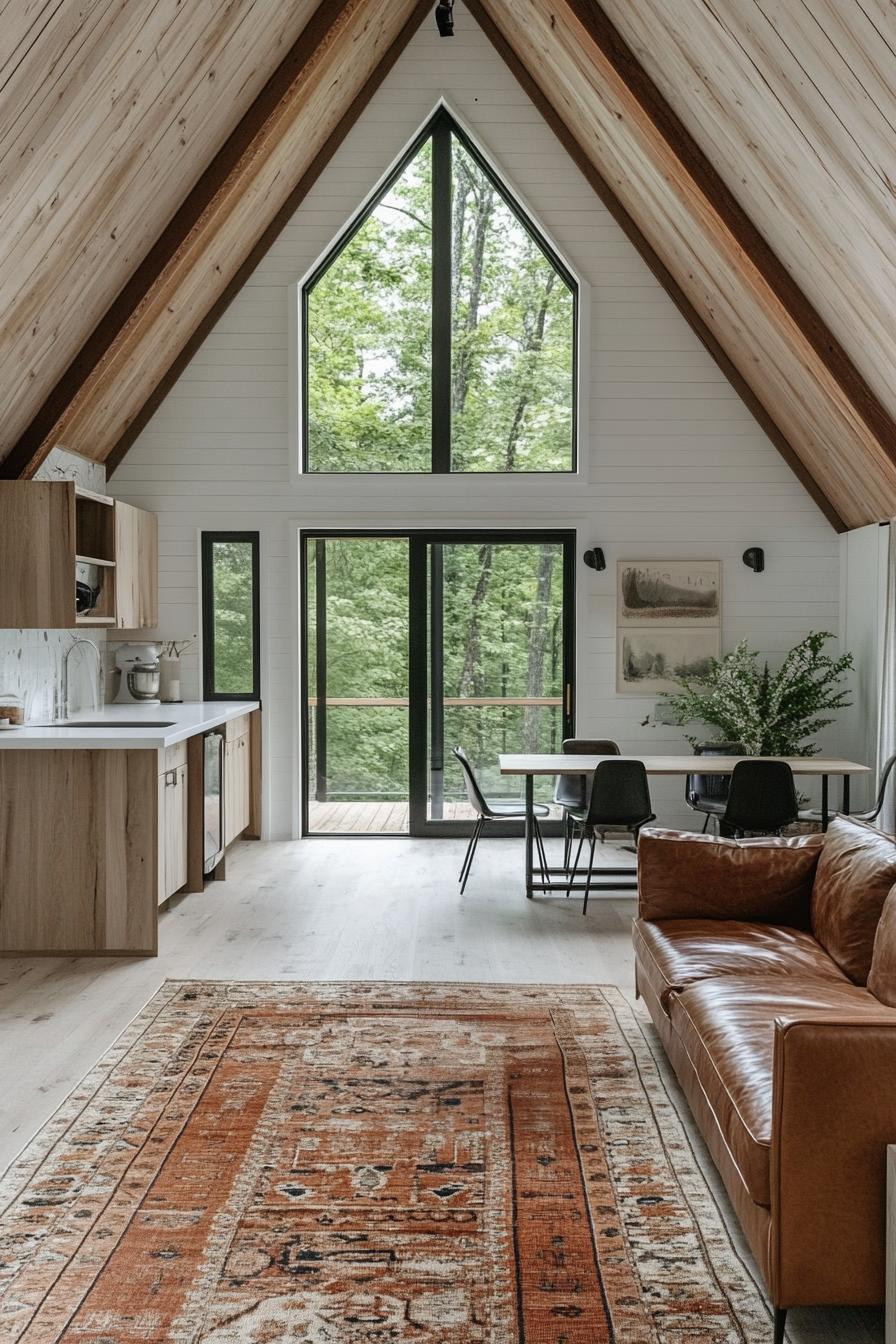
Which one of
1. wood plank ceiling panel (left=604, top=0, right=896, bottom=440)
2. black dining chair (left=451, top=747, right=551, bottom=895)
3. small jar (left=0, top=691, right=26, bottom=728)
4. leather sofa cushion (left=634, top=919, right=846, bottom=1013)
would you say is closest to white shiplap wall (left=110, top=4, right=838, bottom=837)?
black dining chair (left=451, top=747, right=551, bottom=895)

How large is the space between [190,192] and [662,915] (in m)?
4.49

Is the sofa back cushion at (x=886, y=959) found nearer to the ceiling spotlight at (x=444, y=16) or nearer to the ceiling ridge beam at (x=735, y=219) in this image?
the ceiling ridge beam at (x=735, y=219)

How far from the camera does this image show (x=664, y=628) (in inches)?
301

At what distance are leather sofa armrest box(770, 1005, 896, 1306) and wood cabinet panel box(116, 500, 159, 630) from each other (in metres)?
5.33

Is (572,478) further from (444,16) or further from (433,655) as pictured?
(444,16)

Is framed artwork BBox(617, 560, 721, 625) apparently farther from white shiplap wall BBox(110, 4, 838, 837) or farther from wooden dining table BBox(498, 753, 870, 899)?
wooden dining table BBox(498, 753, 870, 899)

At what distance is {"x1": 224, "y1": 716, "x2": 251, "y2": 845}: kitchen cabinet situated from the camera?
674 centimetres

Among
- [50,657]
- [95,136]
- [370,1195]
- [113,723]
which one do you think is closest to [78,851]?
[113,723]

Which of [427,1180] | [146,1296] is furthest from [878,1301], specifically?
[146,1296]

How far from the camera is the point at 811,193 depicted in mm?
4848

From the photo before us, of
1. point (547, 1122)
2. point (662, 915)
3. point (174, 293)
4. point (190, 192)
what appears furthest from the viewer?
point (174, 293)

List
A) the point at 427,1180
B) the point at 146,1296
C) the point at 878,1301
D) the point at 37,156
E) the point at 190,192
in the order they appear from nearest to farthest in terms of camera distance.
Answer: the point at 878,1301
the point at 146,1296
the point at 427,1180
the point at 37,156
the point at 190,192

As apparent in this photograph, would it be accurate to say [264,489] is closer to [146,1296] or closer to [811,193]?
[811,193]

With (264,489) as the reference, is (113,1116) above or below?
below
